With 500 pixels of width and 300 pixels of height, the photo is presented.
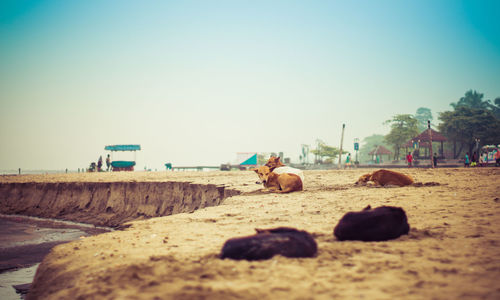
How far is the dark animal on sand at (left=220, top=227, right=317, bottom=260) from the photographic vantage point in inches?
125

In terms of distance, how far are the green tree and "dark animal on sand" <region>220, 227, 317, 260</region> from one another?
71288 millimetres

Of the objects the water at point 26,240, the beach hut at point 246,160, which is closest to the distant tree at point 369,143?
the beach hut at point 246,160

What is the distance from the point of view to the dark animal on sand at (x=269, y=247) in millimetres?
3166

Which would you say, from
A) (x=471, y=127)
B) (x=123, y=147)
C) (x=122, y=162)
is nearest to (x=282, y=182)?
(x=122, y=162)

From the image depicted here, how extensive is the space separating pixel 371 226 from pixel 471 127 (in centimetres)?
6206

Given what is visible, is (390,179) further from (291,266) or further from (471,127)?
(471,127)

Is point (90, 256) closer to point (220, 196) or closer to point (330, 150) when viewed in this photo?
point (220, 196)

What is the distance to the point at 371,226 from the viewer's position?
365 cm

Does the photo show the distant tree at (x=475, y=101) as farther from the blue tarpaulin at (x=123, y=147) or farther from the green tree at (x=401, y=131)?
the blue tarpaulin at (x=123, y=147)

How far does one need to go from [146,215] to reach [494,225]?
14.7m

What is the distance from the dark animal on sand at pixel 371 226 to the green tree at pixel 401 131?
70374 mm

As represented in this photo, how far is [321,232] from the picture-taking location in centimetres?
414

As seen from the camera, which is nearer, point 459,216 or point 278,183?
point 459,216

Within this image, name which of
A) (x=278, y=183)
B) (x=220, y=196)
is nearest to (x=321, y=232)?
(x=278, y=183)
